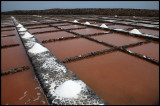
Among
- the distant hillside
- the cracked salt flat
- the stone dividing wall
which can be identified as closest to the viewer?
the stone dividing wall

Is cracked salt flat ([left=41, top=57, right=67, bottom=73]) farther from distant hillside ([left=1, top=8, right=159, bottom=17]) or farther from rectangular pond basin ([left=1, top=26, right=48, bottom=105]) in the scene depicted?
distant hillside ([left=1, top=8, right=159, bottom=17])

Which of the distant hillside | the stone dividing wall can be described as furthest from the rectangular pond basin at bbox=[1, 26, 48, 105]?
the distant hillside

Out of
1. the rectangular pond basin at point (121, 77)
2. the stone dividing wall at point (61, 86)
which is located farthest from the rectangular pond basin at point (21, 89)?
the rectangular pond basin at point (121, 77)

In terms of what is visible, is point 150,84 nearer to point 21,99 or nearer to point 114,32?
point 21,99

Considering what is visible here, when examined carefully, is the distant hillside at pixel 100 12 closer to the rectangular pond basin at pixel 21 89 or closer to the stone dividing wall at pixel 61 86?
the stone dividing wall at pixel 61 86

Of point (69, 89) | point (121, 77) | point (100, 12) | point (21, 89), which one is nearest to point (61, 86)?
point (69, 89)

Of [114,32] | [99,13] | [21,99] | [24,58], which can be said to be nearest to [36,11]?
[99,13]
